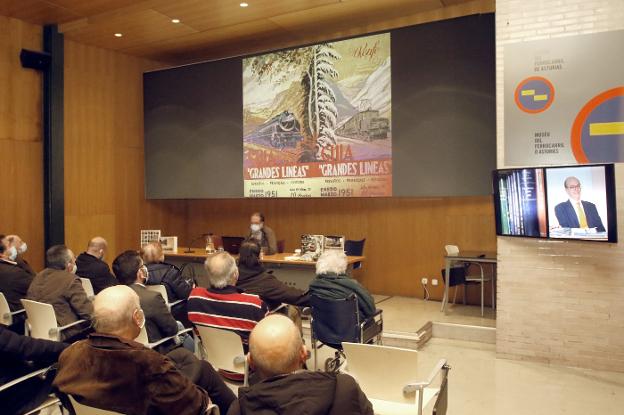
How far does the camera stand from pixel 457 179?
264 inches

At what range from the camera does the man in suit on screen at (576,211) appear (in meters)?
4.63

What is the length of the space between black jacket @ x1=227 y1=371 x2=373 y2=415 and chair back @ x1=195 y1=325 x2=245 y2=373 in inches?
64.0

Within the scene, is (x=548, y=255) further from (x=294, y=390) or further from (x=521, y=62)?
(x=294, y=390)

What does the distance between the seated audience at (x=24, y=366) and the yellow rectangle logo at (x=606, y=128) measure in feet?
15.6

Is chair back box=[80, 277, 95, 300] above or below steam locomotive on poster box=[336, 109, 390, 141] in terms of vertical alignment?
below

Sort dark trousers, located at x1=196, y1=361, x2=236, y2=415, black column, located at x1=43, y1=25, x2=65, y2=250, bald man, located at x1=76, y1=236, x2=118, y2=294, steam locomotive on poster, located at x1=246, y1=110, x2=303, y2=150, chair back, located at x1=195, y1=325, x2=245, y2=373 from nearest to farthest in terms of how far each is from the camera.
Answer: dark trousers, located at x1=196, y1=361, x2=236, y2=415 < chair back, located at x1=195, y1=325, x2=245, y2=373 < bald man, located at x1=76, y1=236, x2=118, y2=294 < black column, located at x1=43, y1=25, x2=65, y2=250 < steam locomotive on poster, located at x1=246, y1=110, x2=303, y2=150

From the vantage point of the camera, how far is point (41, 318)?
3.87 metres

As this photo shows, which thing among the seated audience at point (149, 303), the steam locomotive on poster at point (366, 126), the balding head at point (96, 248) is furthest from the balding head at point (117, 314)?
the steam locomotive on poster at point (366, 126)

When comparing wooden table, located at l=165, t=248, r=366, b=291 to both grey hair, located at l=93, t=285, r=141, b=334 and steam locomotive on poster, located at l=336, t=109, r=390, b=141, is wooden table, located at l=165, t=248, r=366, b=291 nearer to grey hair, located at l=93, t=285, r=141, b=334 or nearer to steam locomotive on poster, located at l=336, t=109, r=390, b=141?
steam locomotive on poster, located at l=336, t=109, r=390, b=141

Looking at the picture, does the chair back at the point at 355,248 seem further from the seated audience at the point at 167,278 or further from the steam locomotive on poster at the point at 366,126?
the seated audience at the point at 167,278

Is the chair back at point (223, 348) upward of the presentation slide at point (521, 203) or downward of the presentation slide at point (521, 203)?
downward

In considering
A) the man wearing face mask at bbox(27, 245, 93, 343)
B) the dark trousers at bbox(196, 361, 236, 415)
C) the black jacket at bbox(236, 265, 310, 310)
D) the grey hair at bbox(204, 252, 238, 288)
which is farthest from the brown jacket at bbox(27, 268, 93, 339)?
the dark trousers at bbox(196, 361, 236, 415)

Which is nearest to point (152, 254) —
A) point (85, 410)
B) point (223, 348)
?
Result: point (223, 348)

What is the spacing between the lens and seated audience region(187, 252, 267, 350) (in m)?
3.67
